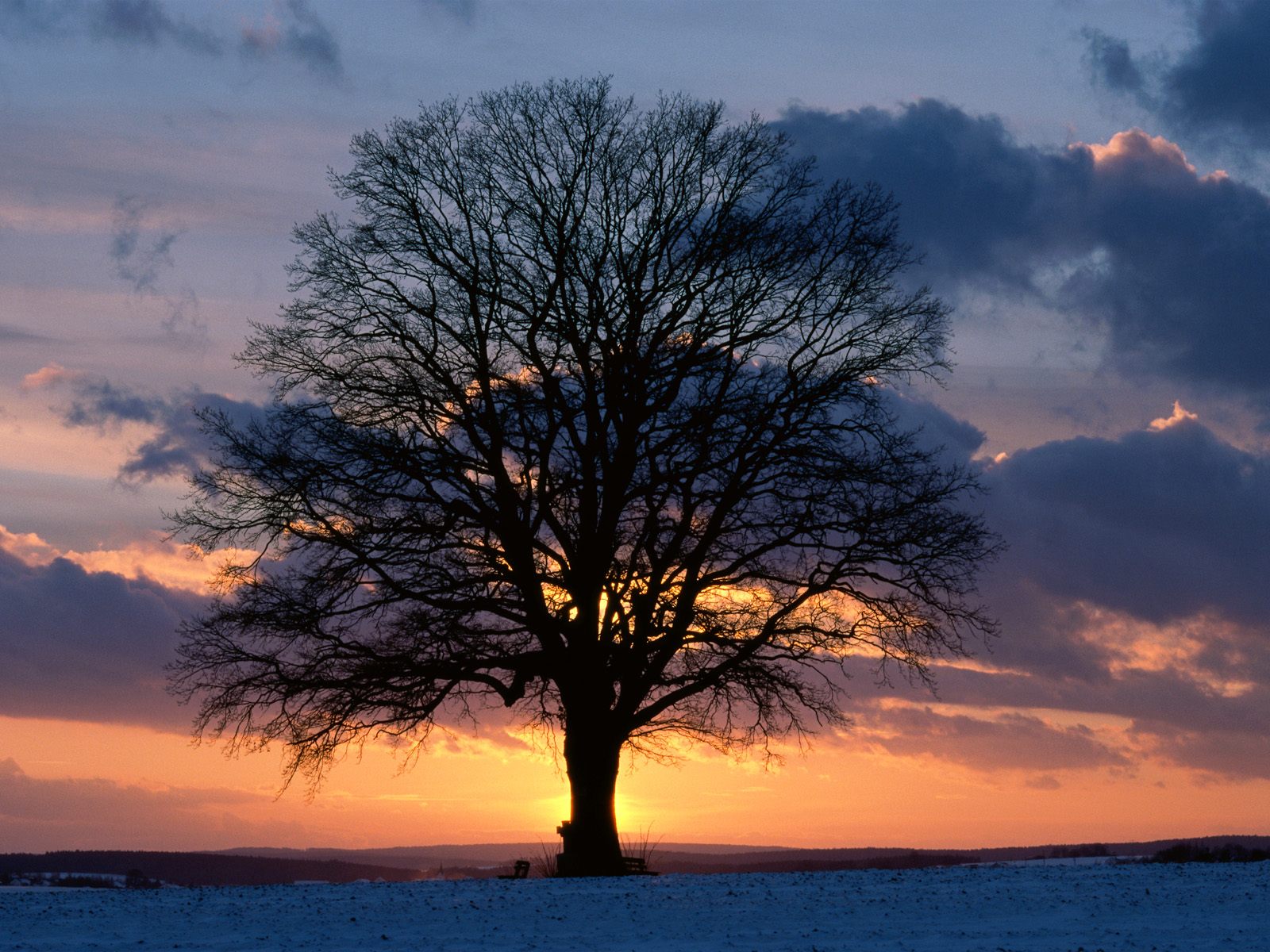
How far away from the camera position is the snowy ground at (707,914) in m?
13.9

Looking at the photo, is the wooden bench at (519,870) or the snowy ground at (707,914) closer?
the snowy ground at (707,914)

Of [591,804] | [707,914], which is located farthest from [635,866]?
[707,914]

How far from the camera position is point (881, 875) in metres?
19.4

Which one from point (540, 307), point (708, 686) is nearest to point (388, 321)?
point (540, 307)

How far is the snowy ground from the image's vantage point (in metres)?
13.9

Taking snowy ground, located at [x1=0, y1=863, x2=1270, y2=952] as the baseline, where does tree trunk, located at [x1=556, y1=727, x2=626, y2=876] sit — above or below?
above

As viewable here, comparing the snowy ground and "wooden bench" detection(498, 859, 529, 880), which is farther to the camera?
"wooden bench" detection(498, 859, 529, 880)

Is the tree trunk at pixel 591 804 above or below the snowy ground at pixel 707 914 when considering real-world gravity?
above

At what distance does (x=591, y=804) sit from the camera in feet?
74.9

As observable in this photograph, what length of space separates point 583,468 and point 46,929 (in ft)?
35.6

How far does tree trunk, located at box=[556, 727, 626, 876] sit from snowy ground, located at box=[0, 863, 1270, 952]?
2.89 metres

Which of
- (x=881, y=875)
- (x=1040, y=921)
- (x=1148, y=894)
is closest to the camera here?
(x=1040, y=921)

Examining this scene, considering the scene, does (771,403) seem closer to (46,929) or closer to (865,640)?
(865,640)

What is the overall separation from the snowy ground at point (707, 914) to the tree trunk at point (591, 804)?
9.48 feet
